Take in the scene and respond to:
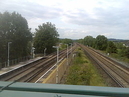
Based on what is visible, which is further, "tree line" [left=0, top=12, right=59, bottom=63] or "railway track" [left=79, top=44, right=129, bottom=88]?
"tree line" [left=0, top=12, right=59, bottom=63]

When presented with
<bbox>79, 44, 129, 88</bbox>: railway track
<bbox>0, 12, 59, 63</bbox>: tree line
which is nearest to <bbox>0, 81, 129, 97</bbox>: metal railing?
<bbox>79, 44, 129, 88</bbox>: railway track

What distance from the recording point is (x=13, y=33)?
23.8 metres

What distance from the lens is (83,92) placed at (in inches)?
49.2

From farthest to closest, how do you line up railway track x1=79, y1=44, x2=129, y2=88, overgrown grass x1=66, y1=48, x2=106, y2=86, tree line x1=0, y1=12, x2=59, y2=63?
tree line x1=0, y1=12, x2=59, y2=63 → railway track x1=79, y1=44, x2=129, y2=88 → overgrown grass x1=66, y1=48, x2=106, y2=86

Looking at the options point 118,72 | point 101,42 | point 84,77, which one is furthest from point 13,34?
point 101,42

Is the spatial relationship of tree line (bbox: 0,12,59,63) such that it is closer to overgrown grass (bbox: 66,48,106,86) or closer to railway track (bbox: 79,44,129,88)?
→ overgrown grass (bbox: 66,48,106,86)

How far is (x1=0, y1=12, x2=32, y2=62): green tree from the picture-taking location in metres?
22.5

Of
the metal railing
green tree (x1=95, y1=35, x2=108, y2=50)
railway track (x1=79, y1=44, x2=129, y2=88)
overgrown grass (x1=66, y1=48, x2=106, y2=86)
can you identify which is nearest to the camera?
the metal railing

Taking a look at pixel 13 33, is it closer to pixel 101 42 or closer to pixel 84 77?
pixel 84 77

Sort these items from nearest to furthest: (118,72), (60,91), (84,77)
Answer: (60,91), (84,77), (118,72)

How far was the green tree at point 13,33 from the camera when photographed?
73.8 ft

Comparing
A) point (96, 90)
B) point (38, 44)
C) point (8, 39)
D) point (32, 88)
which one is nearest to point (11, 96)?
point (32, 88)

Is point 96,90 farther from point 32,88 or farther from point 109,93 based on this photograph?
point 32,88

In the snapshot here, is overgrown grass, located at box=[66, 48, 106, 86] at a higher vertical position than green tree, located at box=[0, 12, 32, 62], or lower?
lower
